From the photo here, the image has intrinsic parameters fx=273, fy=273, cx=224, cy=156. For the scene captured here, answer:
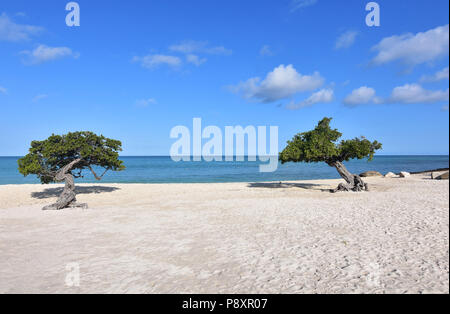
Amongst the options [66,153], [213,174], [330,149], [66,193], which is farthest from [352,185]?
[213,174]

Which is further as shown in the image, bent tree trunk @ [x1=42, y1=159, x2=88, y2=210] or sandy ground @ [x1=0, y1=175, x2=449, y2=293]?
bent tree trunk @ [x1=42, y1=159, x2=88, y2=210]

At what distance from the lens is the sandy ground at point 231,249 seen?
23.1ft

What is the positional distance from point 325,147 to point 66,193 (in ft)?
69.9

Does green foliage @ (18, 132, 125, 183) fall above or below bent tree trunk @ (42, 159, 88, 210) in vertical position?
above

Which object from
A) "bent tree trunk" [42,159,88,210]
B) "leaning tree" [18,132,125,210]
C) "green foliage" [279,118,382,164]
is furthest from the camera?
"green foliage" [279,118,382,164]

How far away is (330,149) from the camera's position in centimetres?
2470

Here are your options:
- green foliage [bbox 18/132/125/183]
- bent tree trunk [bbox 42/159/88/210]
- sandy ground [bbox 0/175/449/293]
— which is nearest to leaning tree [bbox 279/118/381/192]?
sandy ground [bbox 0/175/449/293]

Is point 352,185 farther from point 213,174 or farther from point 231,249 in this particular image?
point 213,174

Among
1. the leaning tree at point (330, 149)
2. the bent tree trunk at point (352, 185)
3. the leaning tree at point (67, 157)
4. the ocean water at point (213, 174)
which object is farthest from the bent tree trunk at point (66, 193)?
the ocean water at point (213, 174)

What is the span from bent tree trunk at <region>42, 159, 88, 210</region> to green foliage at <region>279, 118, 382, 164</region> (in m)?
17.9

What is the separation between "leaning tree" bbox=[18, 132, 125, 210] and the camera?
20312mm

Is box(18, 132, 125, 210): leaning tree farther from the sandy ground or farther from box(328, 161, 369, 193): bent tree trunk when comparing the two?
box(328, 161, 369, 193): bent tree trunk
